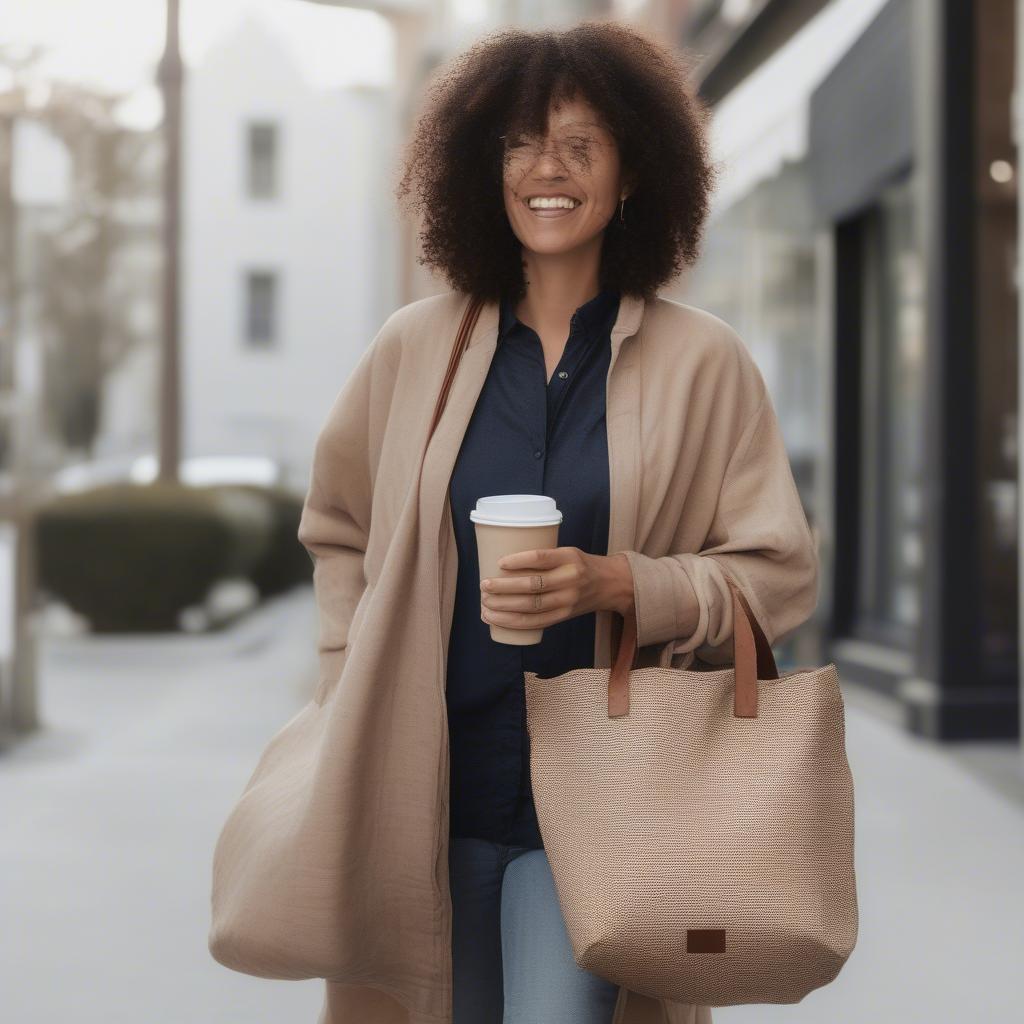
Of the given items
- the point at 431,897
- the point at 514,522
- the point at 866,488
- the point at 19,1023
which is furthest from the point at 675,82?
the point at 866,488

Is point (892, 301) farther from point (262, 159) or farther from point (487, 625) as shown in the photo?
point (262, 159)

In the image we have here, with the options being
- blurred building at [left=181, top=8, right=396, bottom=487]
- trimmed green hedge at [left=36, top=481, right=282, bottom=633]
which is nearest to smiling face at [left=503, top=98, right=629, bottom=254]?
trimmed green hedge at [left=36, top=481, right=282, bottom=633]

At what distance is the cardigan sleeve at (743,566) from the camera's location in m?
2.22

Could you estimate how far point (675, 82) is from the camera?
253cm

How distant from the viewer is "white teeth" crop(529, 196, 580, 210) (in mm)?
2387

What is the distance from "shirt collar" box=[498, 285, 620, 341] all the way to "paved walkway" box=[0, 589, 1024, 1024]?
7.63ft

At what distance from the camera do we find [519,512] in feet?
6.59

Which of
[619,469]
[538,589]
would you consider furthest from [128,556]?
[538,589]

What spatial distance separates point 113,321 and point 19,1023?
1184 inches

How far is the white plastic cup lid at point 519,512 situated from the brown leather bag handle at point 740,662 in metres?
0.22

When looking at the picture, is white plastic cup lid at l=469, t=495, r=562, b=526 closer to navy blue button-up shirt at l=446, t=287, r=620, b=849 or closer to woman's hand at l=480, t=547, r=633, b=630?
woman's hand at l=480, t=547, r=633, b=630

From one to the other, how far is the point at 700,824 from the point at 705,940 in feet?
0.45

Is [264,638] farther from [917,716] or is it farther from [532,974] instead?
[532,974]

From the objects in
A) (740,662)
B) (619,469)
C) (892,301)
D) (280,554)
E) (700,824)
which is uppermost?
(892,301)
